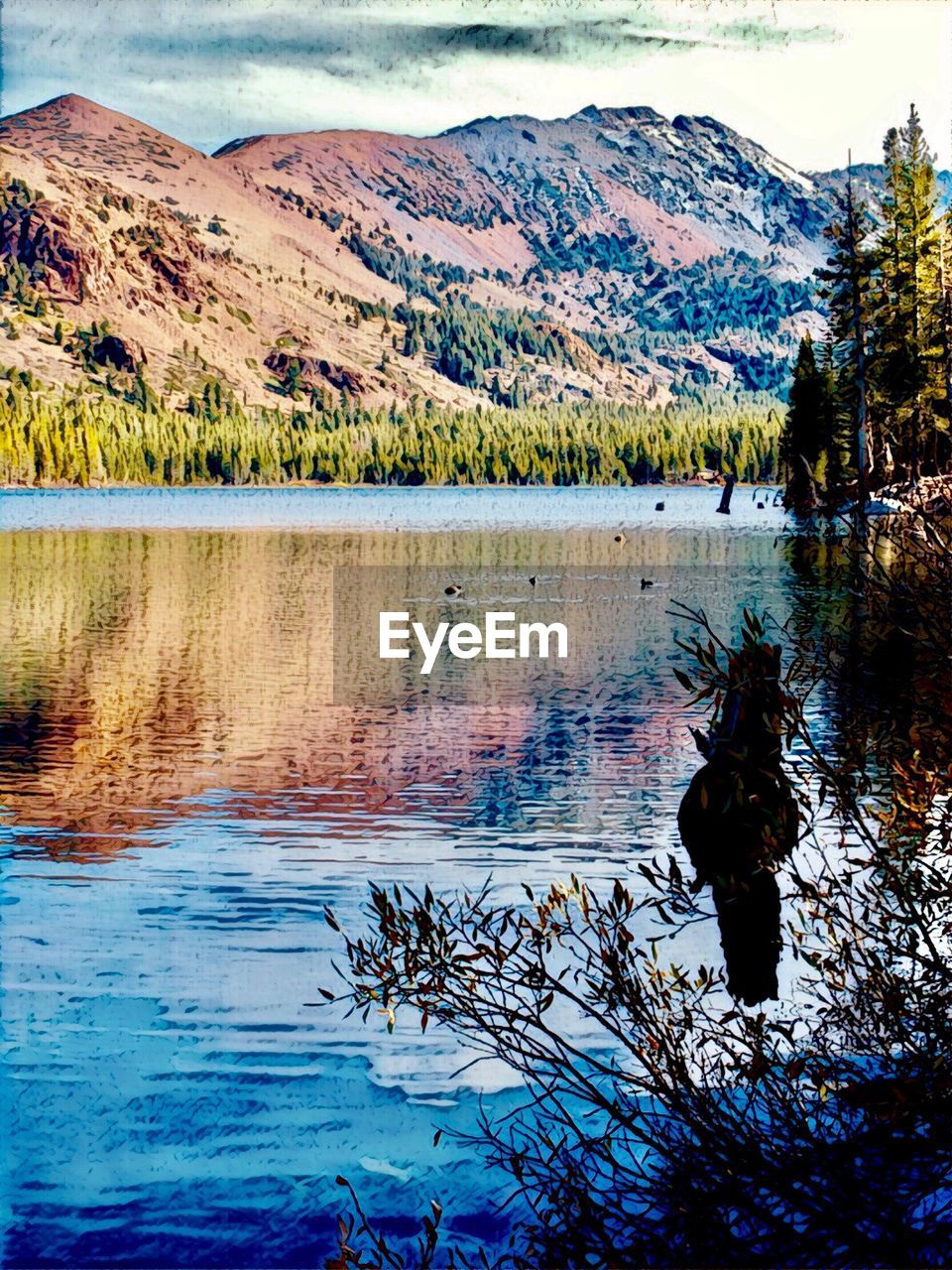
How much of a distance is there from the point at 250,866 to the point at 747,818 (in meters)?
8.32

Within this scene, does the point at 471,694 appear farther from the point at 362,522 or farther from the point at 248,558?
the point at 362,522

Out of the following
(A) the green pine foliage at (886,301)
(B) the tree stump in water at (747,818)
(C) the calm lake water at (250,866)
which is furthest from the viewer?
(A) the green pine foliage at (886,301)

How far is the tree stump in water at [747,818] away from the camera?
19.6 feet

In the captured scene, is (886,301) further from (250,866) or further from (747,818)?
(747,818)

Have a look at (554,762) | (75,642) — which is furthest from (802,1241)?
(75,642)

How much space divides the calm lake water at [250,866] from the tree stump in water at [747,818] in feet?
3.20

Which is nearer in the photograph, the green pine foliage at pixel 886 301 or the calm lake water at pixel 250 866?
the calm lake water at pixel 250 866

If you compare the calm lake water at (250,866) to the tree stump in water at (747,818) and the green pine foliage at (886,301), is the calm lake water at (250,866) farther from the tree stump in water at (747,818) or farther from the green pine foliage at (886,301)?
the green pine foliage at (886,301)

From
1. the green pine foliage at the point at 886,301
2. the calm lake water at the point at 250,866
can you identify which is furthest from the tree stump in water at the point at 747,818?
the green pine foliage at the point at 886,301

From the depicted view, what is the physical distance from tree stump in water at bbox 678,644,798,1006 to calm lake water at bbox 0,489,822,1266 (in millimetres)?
974

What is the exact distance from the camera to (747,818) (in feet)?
22.9

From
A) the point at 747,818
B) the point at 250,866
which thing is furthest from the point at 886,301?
the point at 747,818

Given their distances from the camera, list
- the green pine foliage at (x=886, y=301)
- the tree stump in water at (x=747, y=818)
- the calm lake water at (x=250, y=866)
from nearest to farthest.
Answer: the tree stump in water at (x=747, y=818) → the calm lake water at (x=250, y=866) → the green pine foliage at (x=886, y=301)

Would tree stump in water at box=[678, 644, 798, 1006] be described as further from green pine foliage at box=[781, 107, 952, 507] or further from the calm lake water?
green pine foliage at box=[781, 107, 952, 507]
